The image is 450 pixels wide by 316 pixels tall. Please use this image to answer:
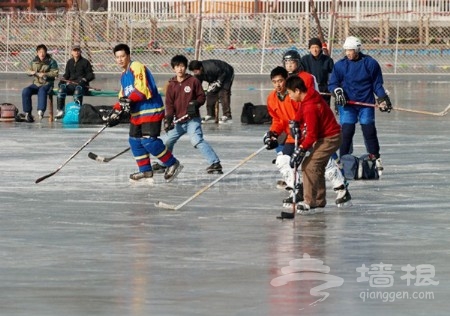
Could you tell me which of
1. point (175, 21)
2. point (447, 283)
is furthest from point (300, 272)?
point (175, 21)

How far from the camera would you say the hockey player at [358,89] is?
680 inches

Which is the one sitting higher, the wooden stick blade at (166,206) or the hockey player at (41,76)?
the hockey player at (41,76)

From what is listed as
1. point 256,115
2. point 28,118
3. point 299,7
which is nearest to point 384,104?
point 256,115

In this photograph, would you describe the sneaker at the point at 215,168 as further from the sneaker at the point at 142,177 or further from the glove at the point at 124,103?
the glove at the point at 124,103

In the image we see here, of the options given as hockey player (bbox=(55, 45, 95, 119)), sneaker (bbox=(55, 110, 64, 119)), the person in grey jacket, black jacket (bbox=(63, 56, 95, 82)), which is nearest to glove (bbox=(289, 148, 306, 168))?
the person in grey jacket

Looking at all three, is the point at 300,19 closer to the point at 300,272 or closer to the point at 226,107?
the point at 226,107

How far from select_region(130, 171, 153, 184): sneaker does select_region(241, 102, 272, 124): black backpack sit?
27.0 feet

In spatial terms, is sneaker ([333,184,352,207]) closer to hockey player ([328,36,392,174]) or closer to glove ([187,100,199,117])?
hockey player ([328,36,392,174])

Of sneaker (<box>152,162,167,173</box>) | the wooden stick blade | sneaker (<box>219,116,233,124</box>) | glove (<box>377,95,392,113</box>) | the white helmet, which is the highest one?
the white helmet

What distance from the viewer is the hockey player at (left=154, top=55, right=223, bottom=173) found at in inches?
681

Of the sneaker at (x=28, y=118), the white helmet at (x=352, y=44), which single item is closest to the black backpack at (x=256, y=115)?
the sneaker at (x=28, y=118)

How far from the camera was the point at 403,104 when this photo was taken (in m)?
29.3

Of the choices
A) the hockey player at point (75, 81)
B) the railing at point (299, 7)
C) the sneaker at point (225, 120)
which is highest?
the railing at point (299, 7)

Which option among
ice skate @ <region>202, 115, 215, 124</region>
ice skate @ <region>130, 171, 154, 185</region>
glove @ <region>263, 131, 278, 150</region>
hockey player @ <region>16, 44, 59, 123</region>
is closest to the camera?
glove @ <region>263, 131, 278, 150</region>
